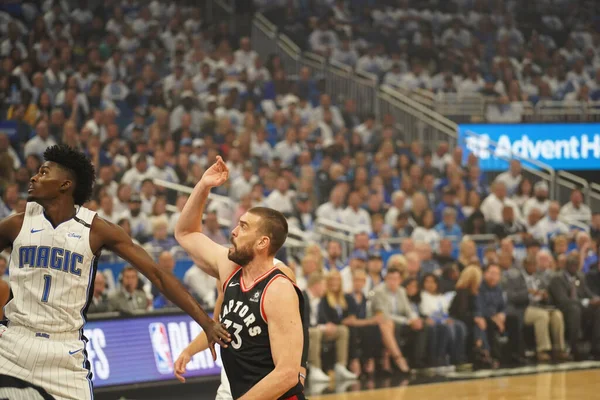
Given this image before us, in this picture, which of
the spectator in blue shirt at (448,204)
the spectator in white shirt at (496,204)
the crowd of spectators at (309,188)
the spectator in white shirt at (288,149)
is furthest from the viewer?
the spectator in white shirt at (288,149)

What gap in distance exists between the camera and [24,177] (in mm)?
12445

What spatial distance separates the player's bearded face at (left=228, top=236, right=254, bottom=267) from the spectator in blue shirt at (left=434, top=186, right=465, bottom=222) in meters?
10.7

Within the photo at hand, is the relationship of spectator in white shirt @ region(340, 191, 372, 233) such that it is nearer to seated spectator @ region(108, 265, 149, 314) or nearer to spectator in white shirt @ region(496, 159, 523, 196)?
spectator in white shirt @ region(496, 159, 523, 196)

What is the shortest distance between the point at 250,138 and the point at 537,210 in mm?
4746

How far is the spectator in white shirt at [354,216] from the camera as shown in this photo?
14164 millimetres

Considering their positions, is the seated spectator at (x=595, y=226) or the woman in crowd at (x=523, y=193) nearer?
the seated spectator at (x=595, y=226)

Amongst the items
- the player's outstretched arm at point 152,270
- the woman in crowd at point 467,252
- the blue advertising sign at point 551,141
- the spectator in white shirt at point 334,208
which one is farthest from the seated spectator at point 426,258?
the player's outstretched arm at point 152,270

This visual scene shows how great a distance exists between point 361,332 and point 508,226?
4.50 metres

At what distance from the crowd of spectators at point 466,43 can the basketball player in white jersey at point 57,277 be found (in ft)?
47.9

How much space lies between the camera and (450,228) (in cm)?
1449

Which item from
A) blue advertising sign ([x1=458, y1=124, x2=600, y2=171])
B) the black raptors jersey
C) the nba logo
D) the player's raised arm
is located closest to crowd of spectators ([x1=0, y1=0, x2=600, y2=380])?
the nba logo

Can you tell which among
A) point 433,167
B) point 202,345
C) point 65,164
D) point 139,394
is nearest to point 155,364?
point 139,394

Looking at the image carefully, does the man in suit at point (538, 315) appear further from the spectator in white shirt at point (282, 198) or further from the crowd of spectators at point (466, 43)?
the crowd of spectators at point (466, 43)

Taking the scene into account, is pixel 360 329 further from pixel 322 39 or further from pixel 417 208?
pixel 322 39
